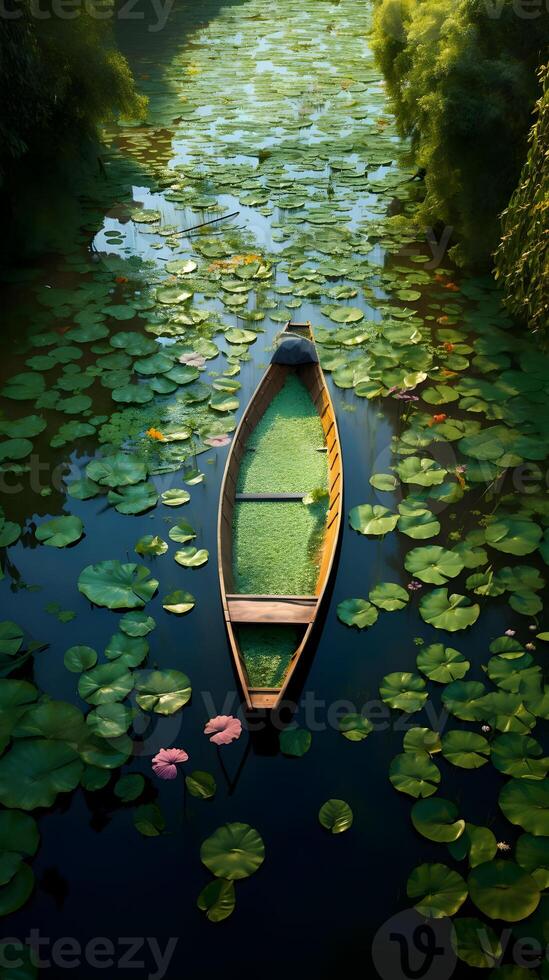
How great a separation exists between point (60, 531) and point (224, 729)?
5.69 feet

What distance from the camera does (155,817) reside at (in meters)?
2.89

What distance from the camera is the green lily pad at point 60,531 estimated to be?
4.14 meters

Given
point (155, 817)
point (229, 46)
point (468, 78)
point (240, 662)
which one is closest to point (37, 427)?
point (240, 662)

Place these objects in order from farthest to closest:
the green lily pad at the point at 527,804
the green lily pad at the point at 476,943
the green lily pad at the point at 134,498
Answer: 1. the green lily pad at the point at 134,498
2. the green lily pad at the point at 527,804
3. the green lily pad at the point at 476,943

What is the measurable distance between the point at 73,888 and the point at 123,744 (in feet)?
1.90

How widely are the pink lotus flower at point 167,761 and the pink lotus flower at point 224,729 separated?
14cm

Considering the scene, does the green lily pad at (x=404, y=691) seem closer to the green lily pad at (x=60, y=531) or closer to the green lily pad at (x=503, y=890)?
the green lily pad at (x=503, y=890)

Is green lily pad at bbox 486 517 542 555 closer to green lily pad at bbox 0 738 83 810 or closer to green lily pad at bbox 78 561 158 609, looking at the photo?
green lily pad at bbox 78 561 158 609

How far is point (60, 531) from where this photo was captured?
13.8 ft

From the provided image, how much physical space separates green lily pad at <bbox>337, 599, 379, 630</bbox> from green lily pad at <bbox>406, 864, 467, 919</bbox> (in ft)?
4.01

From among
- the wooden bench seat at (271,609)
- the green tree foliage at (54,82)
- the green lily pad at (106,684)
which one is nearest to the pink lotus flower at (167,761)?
the green lily pad at (106,684)

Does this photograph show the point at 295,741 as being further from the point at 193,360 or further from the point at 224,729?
the point at 193,360

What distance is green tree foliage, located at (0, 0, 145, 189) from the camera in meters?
5.59

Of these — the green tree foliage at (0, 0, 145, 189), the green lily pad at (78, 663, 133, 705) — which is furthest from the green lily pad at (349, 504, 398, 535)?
the green tree foliage at (0, 0, 145, 189)
